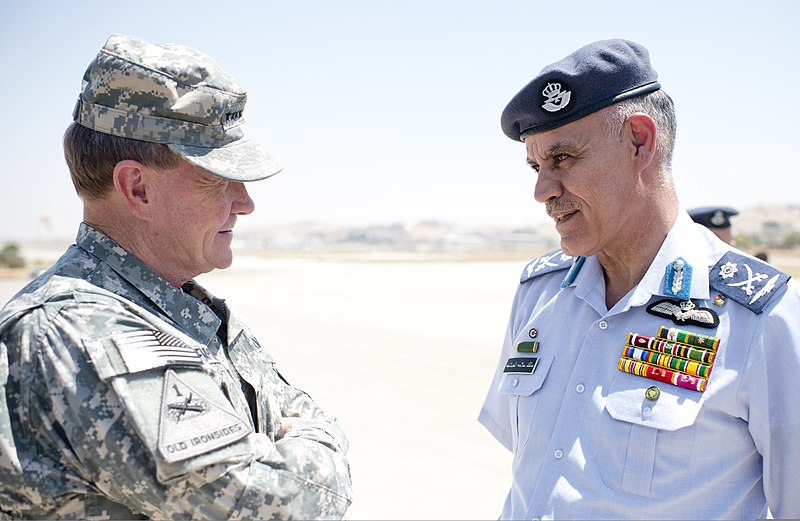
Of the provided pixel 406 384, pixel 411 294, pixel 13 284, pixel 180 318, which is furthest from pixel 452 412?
pixel 13 284

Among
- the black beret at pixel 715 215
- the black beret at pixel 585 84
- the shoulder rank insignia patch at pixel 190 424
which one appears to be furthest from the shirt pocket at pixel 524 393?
the black beret at pixel 715 215

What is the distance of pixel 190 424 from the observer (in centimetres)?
148

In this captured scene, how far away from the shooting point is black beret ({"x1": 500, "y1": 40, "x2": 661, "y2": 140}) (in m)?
2.32

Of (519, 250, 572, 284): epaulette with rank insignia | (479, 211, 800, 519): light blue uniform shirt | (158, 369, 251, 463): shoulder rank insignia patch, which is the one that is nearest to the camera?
(158, 369, 251, 463): shoulder rank insignia patch

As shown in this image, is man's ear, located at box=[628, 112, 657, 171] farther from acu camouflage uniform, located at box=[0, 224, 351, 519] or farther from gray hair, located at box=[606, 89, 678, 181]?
acu camouflage uniform, located at box=[0, 224, 351, 519]

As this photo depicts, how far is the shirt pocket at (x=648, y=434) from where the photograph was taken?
2.06m

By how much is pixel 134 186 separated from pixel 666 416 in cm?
166

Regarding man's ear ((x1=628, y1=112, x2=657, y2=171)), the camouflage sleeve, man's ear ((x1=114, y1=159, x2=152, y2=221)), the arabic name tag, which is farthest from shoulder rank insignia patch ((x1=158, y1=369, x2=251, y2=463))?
man's ear ((x1=628, y1=112, x2=657, y2=171))

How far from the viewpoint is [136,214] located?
1.82 m

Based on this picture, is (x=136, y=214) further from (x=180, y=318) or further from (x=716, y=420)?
(x=716, y=420)

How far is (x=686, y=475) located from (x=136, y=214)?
1.72m

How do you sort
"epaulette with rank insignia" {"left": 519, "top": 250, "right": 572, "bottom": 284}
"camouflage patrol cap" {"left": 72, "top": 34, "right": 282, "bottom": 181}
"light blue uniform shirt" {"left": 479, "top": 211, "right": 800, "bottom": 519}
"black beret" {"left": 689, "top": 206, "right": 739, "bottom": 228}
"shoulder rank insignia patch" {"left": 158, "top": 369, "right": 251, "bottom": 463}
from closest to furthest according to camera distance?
1. "shoulder rank insignia patch" {"left": 158, "top": 369, "right": 251, "bottom": 463}
2. "camouflage patrol cap" {"left": 72, "top": 34, "right": 282, "bottom": 181}
3. "light blue uniform shirt" {"left": 479, "top": 211, "right": 800, "bottom": 519}
4. "epaulette with rank insignia" {"left": 519, "top": 250, "right": 572, "bottom": 284}
5. "black beret" {"left": 689, "top": 206, "right": 739, "bottom": 228}

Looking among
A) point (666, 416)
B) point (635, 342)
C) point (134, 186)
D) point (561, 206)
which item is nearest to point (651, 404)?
point (666, 416)

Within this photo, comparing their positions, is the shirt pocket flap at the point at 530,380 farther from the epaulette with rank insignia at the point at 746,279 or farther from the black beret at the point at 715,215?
the black beret at the point at 715,215
